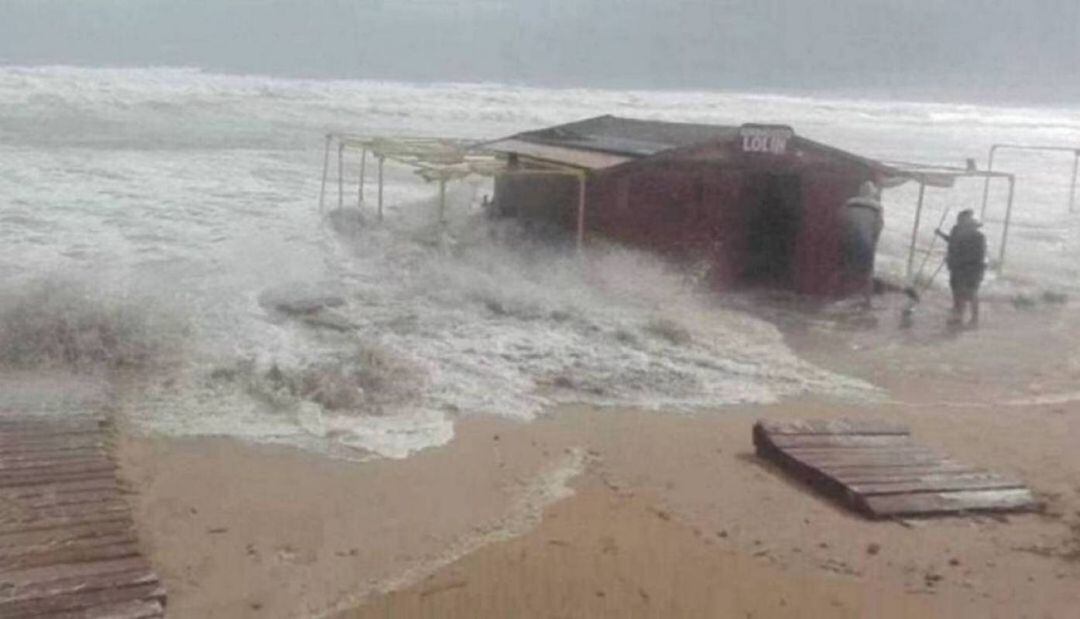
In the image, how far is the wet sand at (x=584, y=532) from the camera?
21.9 ft

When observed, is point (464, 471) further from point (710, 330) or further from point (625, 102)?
point (625, 102)

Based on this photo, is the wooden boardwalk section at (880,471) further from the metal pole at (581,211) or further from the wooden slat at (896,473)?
the metal pole at (581,211)

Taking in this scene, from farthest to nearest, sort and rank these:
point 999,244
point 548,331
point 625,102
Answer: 1. point 625,102
2. point 999,244
3. point 548,331

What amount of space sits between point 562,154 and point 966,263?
546 cm

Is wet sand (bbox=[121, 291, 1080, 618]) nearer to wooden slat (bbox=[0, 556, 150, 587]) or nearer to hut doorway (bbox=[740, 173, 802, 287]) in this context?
wooden slat (bbox=[0, 556, 150, 587])

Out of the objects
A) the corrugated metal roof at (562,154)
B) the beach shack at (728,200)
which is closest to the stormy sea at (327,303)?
the beach shack at (728,200)

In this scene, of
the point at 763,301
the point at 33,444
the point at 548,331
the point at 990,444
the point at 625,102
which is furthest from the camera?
the point at 625,102

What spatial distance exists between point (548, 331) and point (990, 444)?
15.9 feet

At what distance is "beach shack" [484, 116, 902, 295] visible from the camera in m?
15.6

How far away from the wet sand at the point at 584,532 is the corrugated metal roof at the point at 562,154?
6.06m

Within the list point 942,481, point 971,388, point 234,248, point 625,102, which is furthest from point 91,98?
point 942,481

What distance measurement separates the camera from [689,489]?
8461mm

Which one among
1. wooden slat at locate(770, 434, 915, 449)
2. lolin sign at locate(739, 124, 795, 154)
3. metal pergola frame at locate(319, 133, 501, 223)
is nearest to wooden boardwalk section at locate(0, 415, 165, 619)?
wooden slat at locate(770, 434, 915, 449)

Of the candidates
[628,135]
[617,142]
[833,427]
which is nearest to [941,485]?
[833,427]
